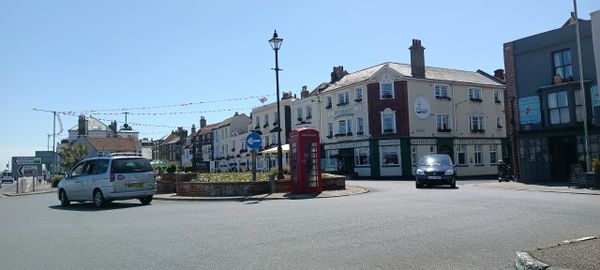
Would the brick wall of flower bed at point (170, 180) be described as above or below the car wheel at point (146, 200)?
above

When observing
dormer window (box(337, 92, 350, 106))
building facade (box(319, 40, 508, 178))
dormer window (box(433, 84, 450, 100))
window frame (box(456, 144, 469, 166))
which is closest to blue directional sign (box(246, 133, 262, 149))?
building facade (box(319, 40, 508, 178))

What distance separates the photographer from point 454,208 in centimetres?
1377

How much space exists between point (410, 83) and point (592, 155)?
19370 mm

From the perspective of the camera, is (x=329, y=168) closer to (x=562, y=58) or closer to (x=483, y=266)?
(x=562, y=58)

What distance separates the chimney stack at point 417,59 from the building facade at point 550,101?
1474 cm

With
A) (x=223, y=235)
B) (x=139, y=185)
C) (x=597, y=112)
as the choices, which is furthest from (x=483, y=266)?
(x=597, y=112)

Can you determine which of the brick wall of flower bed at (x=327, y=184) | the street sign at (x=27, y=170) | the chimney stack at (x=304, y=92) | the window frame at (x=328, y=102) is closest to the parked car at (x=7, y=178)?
the street sign at (x=27, y=170)

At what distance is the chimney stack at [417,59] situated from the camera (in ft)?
150

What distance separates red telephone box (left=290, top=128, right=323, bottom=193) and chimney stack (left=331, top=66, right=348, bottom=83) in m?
32.6

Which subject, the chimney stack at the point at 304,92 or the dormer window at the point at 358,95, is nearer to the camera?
the dormer window at the point at 358,95

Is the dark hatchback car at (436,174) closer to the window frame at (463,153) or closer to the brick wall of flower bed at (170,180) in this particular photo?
the brick wall of flower bed at (170,180)

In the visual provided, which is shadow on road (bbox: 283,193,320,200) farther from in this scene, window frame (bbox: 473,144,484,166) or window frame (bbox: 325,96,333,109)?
window frame (bbox: 473,144,484,166)

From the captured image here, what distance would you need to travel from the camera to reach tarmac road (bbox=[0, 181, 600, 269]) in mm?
7430

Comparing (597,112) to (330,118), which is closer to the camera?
(597,112)
